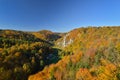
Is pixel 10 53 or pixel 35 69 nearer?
pixel 35 69

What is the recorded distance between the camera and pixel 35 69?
111m

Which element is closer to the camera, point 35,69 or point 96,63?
point 96,63

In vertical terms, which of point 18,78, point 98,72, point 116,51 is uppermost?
point 116,51

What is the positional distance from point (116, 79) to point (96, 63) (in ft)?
119

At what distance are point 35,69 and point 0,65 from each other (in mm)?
22306

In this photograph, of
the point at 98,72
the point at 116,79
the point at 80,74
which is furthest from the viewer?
the point at 80,74

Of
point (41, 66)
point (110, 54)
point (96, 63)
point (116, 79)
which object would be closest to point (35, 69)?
point (41, 66)

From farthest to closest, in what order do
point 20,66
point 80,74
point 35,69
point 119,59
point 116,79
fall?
point 35,69 → point 20,66 → point 119,59 → point 80,74 → point 116,79

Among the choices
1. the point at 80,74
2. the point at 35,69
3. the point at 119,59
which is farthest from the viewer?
the point at 35,69

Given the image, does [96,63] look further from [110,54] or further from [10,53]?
[10,53]

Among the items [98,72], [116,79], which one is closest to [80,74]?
[98,72]

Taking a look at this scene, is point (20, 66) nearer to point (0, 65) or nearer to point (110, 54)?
point (0, 65)

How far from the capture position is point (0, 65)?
96.9 meters

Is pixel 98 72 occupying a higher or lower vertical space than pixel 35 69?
higher
